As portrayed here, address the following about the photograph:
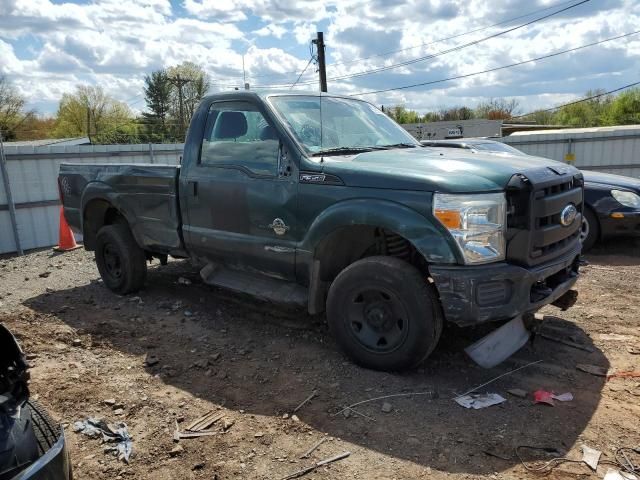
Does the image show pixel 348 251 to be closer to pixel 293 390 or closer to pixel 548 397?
pixel 293 390

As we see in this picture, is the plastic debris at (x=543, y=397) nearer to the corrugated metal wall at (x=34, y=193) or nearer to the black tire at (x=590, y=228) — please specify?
the black tire at (x=590, y=228)

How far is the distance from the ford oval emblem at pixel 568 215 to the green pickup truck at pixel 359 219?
0.5 inches

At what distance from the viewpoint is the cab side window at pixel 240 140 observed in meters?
4.29

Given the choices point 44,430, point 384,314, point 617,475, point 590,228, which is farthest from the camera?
point 590,228

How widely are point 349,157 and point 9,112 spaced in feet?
183

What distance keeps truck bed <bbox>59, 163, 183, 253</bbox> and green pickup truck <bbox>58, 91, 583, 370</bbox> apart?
0.8 inches

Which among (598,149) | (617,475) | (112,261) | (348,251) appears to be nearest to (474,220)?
(348,251)

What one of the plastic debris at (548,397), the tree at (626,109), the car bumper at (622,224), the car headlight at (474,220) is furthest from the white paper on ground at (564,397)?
the tree at (626,109)

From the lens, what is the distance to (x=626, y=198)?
722 cm

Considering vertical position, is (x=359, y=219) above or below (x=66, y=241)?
above

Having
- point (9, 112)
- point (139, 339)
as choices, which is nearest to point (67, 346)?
point (139, 339)

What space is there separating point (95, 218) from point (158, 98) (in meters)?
59.7

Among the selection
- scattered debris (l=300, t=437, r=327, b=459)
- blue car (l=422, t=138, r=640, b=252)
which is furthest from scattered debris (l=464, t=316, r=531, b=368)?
blue car (l=422, t=138, r=640, b=252)

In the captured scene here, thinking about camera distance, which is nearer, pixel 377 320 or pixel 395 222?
pixel 395 222
